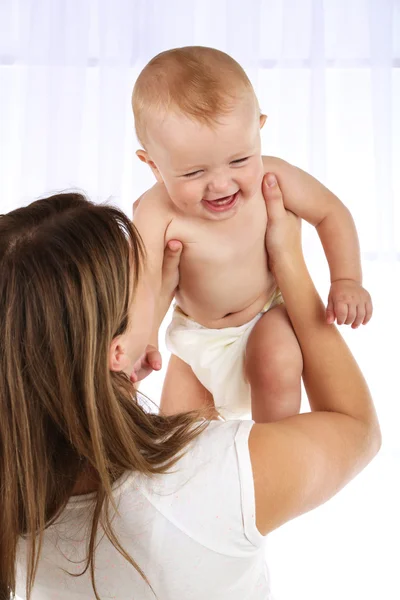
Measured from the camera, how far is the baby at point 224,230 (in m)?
1.09

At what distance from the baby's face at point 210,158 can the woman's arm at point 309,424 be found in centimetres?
10

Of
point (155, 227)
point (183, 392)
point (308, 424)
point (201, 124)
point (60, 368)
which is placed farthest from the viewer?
point (183, 392)

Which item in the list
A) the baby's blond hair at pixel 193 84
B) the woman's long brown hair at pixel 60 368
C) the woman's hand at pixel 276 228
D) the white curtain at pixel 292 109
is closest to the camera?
the woman's long brown hair at pixel 60 368

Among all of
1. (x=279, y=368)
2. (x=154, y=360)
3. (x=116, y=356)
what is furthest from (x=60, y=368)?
(x=279, y=368)

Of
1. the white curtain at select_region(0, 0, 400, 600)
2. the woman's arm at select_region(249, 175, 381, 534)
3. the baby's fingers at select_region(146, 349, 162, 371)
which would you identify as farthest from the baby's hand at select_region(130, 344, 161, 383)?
the white curtain at select_region(0, 0, 400, 600)

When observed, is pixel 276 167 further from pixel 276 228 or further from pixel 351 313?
pixel 351 313

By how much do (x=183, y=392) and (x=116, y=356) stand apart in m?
0.55

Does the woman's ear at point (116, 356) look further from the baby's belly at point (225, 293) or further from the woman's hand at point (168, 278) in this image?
the baby's belly at point (225, 293)

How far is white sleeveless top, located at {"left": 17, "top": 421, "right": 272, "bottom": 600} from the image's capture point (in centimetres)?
80

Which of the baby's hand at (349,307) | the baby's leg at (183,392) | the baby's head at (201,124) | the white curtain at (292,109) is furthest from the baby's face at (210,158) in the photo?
the white curtain at (292,109)

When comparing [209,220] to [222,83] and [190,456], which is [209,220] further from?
[190,456]

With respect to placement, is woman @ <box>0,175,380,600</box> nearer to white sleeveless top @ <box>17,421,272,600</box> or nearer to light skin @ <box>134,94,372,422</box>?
white sleeveless top @ <box>17,421,272,600</box>

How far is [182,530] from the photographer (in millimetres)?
801

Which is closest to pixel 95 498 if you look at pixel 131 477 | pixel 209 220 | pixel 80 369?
pixel 131 477
